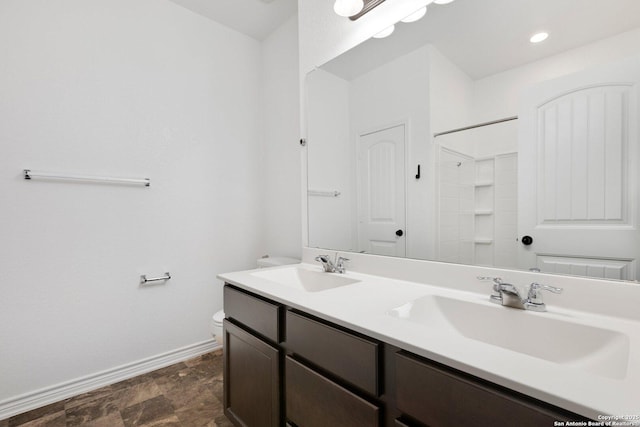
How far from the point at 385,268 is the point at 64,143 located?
6.45 feet

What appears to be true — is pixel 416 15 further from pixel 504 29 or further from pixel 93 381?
pixel 93 381

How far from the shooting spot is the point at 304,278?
1580 millimetres

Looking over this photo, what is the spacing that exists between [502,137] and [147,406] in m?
2.18

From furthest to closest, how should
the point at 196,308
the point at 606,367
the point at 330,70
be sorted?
the point at 196,308
the point at 330,70
the point at 606,367

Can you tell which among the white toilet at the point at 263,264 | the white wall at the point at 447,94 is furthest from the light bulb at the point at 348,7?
the white toilet at the point at 263,264

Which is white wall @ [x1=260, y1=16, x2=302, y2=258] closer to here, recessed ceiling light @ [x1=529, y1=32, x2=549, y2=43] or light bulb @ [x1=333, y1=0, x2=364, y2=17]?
light bulb @ [x1=333, y1=0, x2=364, y2=17]

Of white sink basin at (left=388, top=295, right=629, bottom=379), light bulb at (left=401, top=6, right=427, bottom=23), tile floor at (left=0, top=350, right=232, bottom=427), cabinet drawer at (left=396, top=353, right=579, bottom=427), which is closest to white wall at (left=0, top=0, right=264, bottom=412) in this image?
tile floor at (left=0, top=350, right=232, bottom=427)

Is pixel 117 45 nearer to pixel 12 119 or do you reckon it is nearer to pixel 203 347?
pixel 12 119

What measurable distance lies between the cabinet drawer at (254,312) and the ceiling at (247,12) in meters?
2.03

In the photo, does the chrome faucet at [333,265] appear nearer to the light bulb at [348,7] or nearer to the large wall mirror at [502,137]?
the large wall mirror at [502,137]

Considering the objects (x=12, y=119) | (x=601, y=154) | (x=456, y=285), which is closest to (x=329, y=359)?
(x=456, y=285)

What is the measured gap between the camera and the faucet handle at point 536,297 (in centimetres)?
85

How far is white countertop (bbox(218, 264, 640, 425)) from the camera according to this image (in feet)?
1.49

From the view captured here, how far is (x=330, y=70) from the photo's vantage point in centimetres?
168
